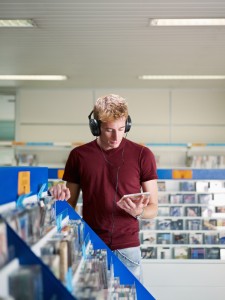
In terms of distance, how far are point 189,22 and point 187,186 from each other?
2027 mm

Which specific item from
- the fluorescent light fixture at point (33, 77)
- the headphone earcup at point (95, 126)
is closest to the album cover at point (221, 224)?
the headphone earcup at point (95, 126)

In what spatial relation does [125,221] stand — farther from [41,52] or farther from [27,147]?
[27,147]

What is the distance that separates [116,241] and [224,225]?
3778mm

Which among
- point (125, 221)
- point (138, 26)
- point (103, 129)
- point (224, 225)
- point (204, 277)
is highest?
point (138, 26)

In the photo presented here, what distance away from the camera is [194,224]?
585 centimetres

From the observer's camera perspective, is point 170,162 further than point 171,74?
Yes

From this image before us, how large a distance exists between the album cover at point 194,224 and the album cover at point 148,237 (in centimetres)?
44

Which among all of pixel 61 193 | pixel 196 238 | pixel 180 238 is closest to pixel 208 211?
pixel 196 238

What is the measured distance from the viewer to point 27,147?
10.0 m

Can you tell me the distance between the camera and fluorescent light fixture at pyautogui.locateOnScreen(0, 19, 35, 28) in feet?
18.2

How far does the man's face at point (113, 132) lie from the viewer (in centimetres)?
231

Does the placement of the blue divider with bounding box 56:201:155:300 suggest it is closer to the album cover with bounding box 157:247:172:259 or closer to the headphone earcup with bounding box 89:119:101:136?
the headphone earcup with bounding box 89:119:101:136

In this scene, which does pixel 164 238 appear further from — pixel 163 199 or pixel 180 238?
pixel 163 199

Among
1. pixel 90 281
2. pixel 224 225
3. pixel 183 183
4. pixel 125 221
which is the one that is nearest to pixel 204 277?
pixel 224 225
